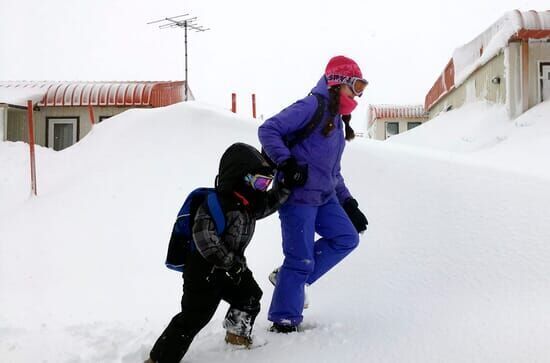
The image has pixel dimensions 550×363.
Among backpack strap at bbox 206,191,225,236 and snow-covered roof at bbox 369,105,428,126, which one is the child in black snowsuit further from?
snow-covered roof at bbox 369,105,428,126

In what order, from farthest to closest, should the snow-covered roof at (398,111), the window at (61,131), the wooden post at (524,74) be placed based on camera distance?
1. the snow-covered roof at (398,111)
2. the window at (61,131)
3. the wooden post at (524,74)

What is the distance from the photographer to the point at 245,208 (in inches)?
107

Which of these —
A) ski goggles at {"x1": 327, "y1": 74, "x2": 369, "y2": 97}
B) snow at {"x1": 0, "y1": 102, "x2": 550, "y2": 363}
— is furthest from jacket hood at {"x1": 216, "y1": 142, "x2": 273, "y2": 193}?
snow at {"x1": 0, "y1": 102, "x2": 550, "y2": 363}

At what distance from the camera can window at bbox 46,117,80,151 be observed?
1891 centimetres

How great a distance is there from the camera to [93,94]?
18.7 meters

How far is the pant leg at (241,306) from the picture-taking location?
110 inches

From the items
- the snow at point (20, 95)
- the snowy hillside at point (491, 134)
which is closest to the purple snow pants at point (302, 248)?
the snowy hillside at point (491, 134)

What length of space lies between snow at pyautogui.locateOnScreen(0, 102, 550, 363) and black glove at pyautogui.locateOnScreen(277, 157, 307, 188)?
0.88 meters

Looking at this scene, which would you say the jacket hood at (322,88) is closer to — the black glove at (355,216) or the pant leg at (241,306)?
the black glove at (355,216)

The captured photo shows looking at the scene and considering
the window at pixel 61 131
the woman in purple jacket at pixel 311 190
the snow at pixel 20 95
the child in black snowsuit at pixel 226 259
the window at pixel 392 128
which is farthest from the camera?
the window at pixel 392 128

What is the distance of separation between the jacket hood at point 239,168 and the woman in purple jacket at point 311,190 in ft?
0.46

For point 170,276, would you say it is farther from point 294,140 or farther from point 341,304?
point 294,140

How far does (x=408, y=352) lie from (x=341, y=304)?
1018mm

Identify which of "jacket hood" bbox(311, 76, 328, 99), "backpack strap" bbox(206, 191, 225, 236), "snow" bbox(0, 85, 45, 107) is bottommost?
"backpack strap" bbox(206, 191, 225, 236)
